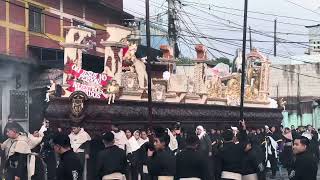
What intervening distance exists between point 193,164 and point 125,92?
27.0 ft

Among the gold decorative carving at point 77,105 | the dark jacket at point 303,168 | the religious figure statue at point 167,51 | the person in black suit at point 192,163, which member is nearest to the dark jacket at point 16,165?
the person in black suit at point 192,163

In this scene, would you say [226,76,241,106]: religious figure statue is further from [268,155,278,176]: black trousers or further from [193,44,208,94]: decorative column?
[268,155,278,176]: black trousers

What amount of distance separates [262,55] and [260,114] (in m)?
2.90

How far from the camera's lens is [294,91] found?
41031mm

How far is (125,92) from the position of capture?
1641 cm

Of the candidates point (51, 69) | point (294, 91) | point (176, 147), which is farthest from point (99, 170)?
point (294, 91)

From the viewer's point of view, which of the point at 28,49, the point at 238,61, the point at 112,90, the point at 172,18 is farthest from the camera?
the point at 172,18

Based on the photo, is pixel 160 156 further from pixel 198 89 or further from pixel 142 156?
pixel 198 89

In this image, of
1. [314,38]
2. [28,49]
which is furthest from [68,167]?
[314,38]

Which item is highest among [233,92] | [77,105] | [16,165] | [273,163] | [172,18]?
[172,18]

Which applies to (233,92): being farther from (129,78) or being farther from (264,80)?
(129,78)

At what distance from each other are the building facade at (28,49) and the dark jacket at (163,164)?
9.98 metres

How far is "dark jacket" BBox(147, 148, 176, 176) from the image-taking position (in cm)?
911

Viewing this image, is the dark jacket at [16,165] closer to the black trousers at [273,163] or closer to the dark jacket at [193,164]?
the dark jacket at [193,164]
